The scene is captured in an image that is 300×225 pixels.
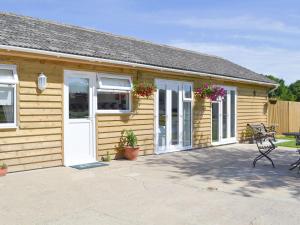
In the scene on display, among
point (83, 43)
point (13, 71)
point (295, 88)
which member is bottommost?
point (13, 71)

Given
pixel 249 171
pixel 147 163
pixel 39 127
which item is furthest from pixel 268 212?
pixel 39 127

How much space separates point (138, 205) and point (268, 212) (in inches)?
71.3

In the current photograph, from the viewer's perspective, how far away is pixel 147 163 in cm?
915

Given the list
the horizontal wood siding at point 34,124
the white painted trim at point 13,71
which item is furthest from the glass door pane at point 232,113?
the white painted trim at point 13,71

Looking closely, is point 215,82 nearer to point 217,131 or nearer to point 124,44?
point 217,131

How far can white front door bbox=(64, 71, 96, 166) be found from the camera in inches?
337

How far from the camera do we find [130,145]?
9719 mm

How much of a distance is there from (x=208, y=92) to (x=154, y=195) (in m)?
6.79

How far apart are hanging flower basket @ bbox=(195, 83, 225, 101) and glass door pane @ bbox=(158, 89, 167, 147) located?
1.65 metres

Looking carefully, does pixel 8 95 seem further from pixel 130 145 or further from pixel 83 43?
pixel 130 145

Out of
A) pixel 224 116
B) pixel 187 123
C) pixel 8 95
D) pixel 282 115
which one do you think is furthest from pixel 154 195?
pixel 282 115

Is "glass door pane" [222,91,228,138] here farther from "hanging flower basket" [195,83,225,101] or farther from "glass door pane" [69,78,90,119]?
"glass door pane" [69,78,90,119]

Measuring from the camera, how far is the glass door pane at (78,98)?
8.66 m

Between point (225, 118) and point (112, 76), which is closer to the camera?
point (112, 76)
